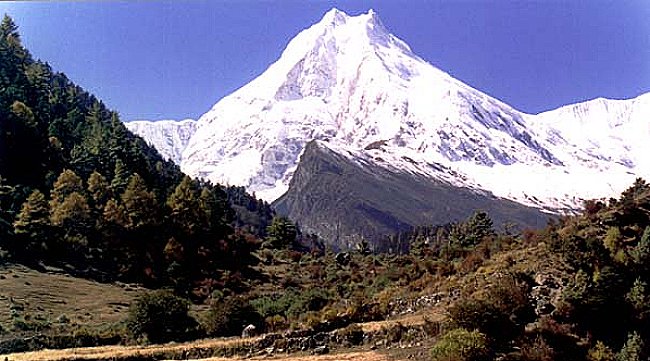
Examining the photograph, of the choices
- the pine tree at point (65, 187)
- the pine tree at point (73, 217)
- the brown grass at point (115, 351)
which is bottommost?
the brown grass at point (115, 351)

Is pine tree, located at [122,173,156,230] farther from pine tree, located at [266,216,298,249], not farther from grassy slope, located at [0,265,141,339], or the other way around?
pine tree, located at [266,216,298,249]

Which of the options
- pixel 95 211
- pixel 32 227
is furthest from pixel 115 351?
pixel 95 211

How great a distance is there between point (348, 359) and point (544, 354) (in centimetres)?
706

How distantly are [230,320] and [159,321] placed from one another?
11.3 feet

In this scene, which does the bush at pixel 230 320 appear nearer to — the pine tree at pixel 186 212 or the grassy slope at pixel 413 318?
the grassy slope at pixel 413 318

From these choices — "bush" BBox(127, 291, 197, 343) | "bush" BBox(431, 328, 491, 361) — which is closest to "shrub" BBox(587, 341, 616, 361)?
"bush" BBox(431, 328, 491, 361)

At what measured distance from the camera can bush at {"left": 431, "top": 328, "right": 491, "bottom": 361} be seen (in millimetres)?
19781

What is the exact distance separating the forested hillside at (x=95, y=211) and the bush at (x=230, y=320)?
60.4 ft

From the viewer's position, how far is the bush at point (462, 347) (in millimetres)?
19781

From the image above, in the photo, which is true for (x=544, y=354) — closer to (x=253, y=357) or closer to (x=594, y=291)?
(x=594, y=291)

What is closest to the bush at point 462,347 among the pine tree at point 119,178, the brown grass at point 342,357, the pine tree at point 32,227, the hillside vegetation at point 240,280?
the hillside vegetation at point 240,280

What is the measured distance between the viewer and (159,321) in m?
29.8

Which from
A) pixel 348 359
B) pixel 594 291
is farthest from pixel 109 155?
pixel 594 291

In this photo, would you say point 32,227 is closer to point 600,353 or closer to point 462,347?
point 462,347
